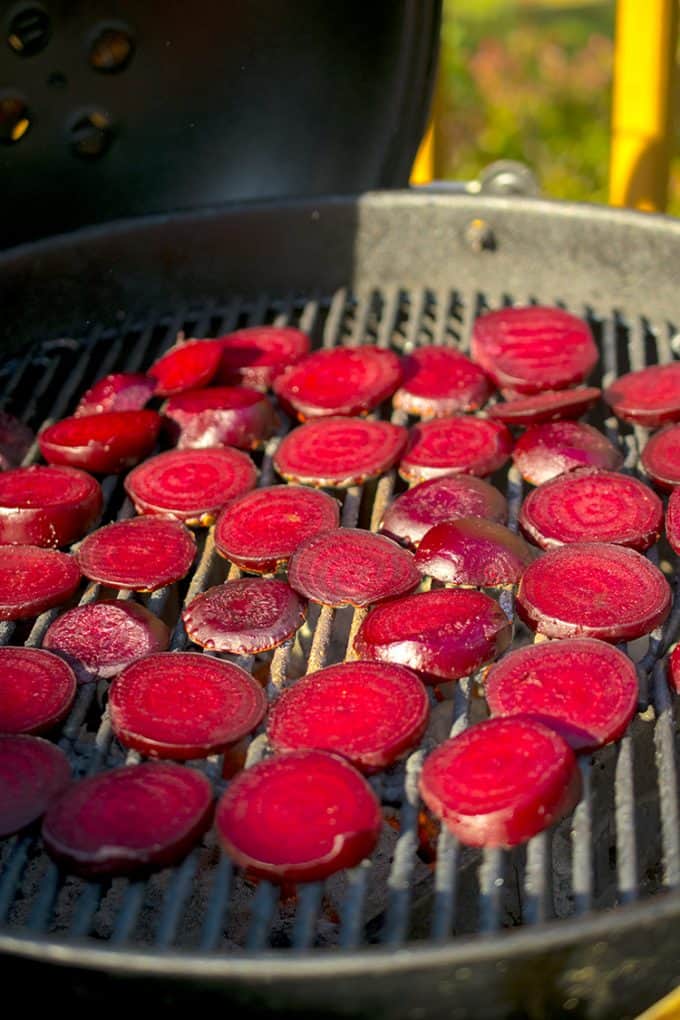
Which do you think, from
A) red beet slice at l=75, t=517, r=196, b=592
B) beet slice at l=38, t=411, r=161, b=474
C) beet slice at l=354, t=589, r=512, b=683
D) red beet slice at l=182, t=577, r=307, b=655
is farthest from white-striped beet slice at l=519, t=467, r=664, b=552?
beet slice at l=38, t=411, r=161, b=474

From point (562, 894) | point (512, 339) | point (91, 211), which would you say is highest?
point (91, 211)

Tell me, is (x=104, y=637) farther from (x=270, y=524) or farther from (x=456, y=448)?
(x=456, y=448)

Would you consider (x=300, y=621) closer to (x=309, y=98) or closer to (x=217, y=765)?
(x=217, y=765)

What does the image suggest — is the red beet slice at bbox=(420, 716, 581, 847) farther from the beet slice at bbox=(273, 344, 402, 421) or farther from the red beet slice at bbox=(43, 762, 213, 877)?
the beet slice at bbox=(273, 344, 402, 421)

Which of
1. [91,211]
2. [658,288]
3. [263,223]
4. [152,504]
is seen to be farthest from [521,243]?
[152,504]

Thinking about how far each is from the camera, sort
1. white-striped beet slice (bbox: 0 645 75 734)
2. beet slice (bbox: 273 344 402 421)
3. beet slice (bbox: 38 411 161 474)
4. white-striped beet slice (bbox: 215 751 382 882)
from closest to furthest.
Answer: white-striped beet slice (bbox: 215 751 382 882)
white-striped beet slice (bbox: 0 645 75 734)
beet slice (bbox: 38 411 161 474)
beet slice (bbox: 273 344 402 421)

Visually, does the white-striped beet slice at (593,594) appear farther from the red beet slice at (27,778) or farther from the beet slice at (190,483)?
the red beet slice at (27,778)


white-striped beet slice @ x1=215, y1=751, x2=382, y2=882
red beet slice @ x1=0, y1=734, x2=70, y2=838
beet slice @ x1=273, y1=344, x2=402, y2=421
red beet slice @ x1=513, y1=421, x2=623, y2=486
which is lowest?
red beet slice @ x1=513, y1=421, x2=623, y2=486

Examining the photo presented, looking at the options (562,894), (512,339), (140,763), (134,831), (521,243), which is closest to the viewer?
(134,831)
